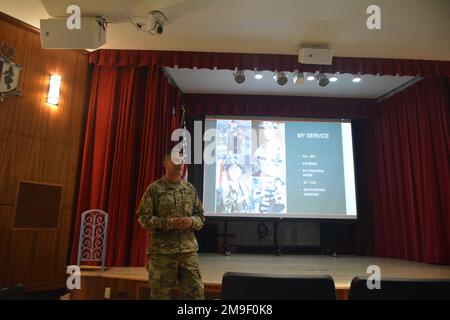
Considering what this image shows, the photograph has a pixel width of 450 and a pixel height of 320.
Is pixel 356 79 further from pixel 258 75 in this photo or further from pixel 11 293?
pixel 11 293

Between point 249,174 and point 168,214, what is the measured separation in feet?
8.84

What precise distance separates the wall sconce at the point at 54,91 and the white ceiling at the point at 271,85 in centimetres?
→ 151

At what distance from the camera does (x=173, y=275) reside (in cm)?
191

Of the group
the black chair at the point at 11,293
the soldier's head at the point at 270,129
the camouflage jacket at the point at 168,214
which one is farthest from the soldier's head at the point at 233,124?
the black chair at the point at 11,293

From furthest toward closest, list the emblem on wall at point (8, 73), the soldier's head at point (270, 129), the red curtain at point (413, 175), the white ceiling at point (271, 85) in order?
the soldier's head at point (270, 129)
the white ceiling at point (271, 85)
the red curtain at point (413, 175)
the emblem on wall at point (8, 73)

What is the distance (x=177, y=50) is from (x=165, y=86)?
2.67 feet

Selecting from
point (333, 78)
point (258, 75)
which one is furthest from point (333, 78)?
point (258, 75)

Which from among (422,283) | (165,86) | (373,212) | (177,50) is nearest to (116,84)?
(165,86)

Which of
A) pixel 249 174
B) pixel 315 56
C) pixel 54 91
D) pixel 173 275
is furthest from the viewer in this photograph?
pixel 249 174

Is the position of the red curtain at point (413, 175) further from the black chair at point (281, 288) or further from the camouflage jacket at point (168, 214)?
the black chair at point (281, 288)

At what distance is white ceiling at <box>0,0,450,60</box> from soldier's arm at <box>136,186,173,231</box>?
1.54 metres

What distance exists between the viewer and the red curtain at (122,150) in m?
3.17
